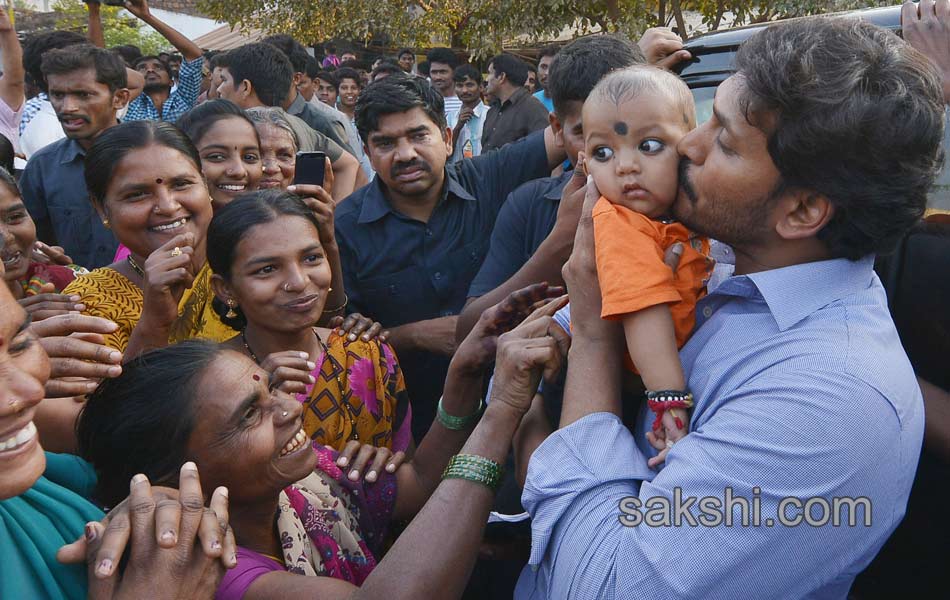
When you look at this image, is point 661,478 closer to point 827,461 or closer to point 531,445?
point 827,461

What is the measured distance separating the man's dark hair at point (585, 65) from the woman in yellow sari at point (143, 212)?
1439 mm

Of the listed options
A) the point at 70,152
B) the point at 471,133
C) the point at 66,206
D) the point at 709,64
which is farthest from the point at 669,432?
the point at 471,133

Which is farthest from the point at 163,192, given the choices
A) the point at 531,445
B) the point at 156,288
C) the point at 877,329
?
the point at 877,329

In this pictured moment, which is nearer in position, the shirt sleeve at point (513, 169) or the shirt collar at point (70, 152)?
the shirt sleeve at point (513, 169)

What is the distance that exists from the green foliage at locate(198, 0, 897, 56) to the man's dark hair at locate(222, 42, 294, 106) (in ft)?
24.6

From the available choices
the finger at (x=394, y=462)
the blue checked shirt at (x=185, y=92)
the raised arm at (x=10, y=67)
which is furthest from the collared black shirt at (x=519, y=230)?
the blue checked shirt at (x=185, y=92)

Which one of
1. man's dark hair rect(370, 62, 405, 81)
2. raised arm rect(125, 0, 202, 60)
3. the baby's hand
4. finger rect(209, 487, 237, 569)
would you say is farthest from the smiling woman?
man's dark hair rect(370, 62, 405, 81)

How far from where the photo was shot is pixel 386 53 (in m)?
19.9

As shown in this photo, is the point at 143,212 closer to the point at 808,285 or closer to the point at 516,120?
the point at 808,285

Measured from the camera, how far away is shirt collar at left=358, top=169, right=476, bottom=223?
342 centimetres

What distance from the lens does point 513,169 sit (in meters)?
3.74

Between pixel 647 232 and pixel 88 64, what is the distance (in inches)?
154

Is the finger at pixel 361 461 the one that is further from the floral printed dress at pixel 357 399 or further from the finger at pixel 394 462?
the floral printed dress at pixel 357 399

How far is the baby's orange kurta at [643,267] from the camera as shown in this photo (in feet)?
5.63
